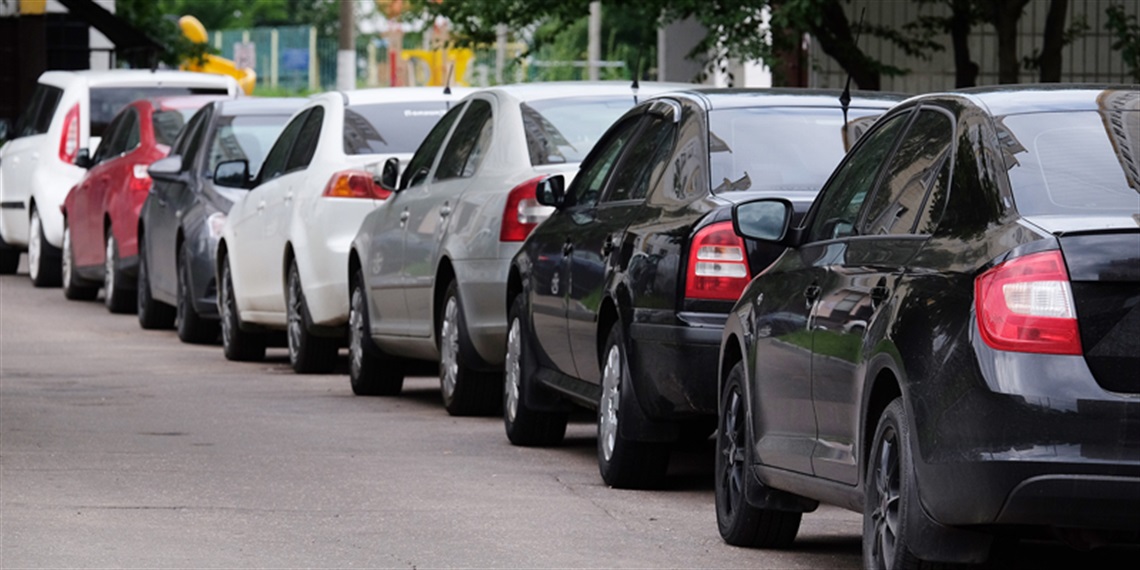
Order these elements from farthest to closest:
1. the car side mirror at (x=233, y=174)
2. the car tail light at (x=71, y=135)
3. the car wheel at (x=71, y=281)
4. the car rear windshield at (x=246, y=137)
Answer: the car tail light at (x=71, y=135)
the car wheel at (x=71, y=281)
the car rear windshield at (x=246, y=137)
the car side mirror at (x=233, y=174)

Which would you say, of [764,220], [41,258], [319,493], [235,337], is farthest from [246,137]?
[764,220]

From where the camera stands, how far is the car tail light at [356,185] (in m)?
14.6

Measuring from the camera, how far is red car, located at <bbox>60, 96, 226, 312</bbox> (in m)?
20.2

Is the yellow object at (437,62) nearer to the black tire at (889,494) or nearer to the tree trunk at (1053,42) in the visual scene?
the tree trunk at (1053,42)

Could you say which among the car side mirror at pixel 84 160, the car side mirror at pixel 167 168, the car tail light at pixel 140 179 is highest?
the car side mirror at pixel 167 168

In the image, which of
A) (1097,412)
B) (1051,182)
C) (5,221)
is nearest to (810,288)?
(1051,182)

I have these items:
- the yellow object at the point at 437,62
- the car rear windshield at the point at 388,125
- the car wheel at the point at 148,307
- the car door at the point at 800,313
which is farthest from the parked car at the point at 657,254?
the yellow object at the point at 437,62

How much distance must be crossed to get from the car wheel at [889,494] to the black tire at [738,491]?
129 centimetres

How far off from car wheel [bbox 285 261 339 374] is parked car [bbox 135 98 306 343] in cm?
180

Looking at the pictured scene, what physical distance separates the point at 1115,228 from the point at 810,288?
1.66 metres

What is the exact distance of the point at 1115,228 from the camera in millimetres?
5875

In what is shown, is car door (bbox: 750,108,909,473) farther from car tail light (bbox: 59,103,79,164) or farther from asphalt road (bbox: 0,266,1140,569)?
car tail light (bbox: 59,103,79,164)

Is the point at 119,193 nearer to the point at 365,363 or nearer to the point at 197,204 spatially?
the point at 197,204

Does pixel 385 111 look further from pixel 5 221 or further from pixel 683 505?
pixel 5 221
